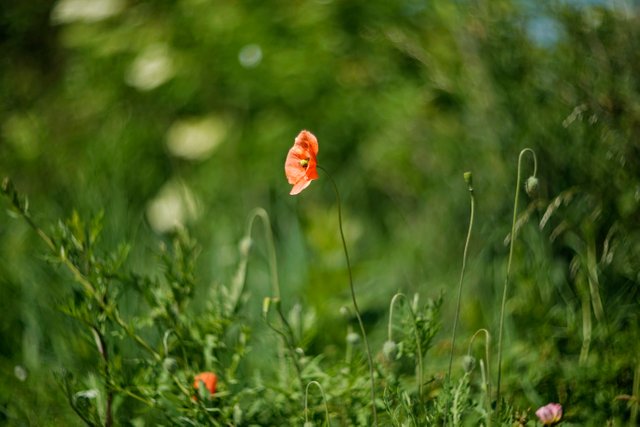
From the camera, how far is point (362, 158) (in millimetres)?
2746

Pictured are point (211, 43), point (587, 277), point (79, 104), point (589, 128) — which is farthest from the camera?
point (79, 104)

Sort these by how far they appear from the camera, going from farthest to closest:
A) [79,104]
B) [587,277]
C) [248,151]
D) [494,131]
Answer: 1. [79,104]
2. [248,151]
3. [494,131]
4. [587,277]

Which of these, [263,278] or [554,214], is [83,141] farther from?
[554,214]

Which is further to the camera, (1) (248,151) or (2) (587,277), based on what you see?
(1) (248,151)

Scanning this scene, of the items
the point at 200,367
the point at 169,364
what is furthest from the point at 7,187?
the point at 200,367

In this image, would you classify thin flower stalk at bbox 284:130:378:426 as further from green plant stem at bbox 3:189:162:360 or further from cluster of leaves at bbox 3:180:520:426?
green plant stem at bbox 3:189:162:360

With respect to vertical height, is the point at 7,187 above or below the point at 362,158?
above

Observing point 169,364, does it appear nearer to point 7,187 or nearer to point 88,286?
point 88,286

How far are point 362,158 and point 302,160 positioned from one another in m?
1.61

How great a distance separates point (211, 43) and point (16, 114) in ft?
3.07

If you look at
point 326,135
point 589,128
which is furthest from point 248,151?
point 589,128

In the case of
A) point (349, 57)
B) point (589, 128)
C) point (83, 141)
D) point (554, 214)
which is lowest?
point (83, 141)

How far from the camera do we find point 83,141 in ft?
10.2

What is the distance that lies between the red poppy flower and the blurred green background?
27 centimetres
